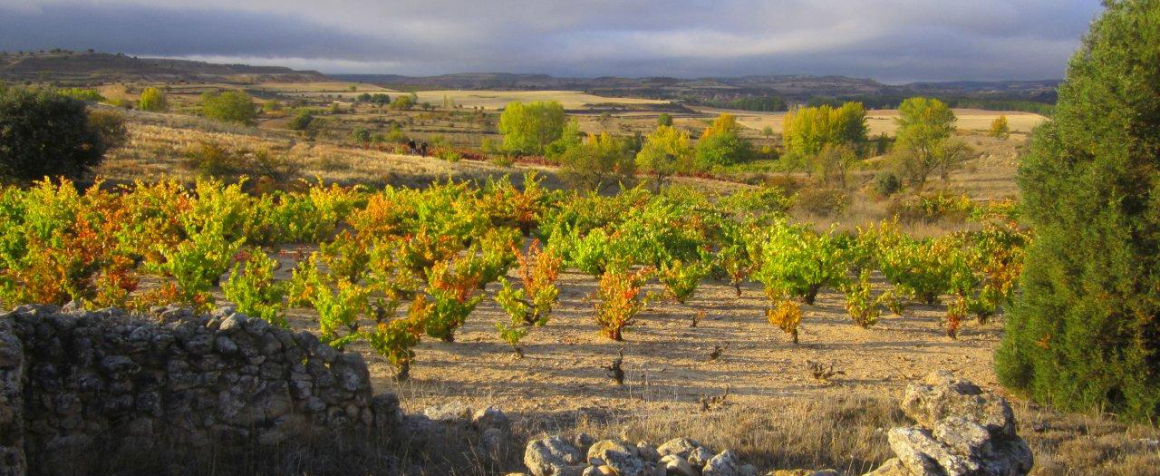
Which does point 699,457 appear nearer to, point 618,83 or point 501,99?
point 501,99

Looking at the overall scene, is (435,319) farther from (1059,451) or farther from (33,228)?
(33,228)

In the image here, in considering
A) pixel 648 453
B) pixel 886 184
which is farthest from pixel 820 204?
pixel 648 453

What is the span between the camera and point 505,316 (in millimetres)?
8195

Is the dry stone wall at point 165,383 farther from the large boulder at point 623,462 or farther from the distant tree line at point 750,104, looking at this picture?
the distant tree line at point 750,104

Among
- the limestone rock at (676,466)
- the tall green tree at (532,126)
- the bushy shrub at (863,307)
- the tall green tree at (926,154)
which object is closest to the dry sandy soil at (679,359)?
the bushy shrub at (863,307)

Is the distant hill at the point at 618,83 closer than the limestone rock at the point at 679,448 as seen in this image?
No

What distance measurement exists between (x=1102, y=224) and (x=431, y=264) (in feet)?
23.1

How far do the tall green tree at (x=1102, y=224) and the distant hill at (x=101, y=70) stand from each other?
7999 centimetres

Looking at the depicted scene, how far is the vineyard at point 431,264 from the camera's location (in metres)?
6.79

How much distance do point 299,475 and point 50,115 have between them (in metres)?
19.4

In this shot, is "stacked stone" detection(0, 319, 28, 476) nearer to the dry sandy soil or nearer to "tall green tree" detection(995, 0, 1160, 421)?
the dry sandy soil

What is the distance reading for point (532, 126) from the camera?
63500mm

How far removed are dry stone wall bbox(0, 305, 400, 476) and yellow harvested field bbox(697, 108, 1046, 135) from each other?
236 feet

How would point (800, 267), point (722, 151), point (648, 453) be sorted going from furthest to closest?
point (722, 151), point (800, 267), point (648, 453)
